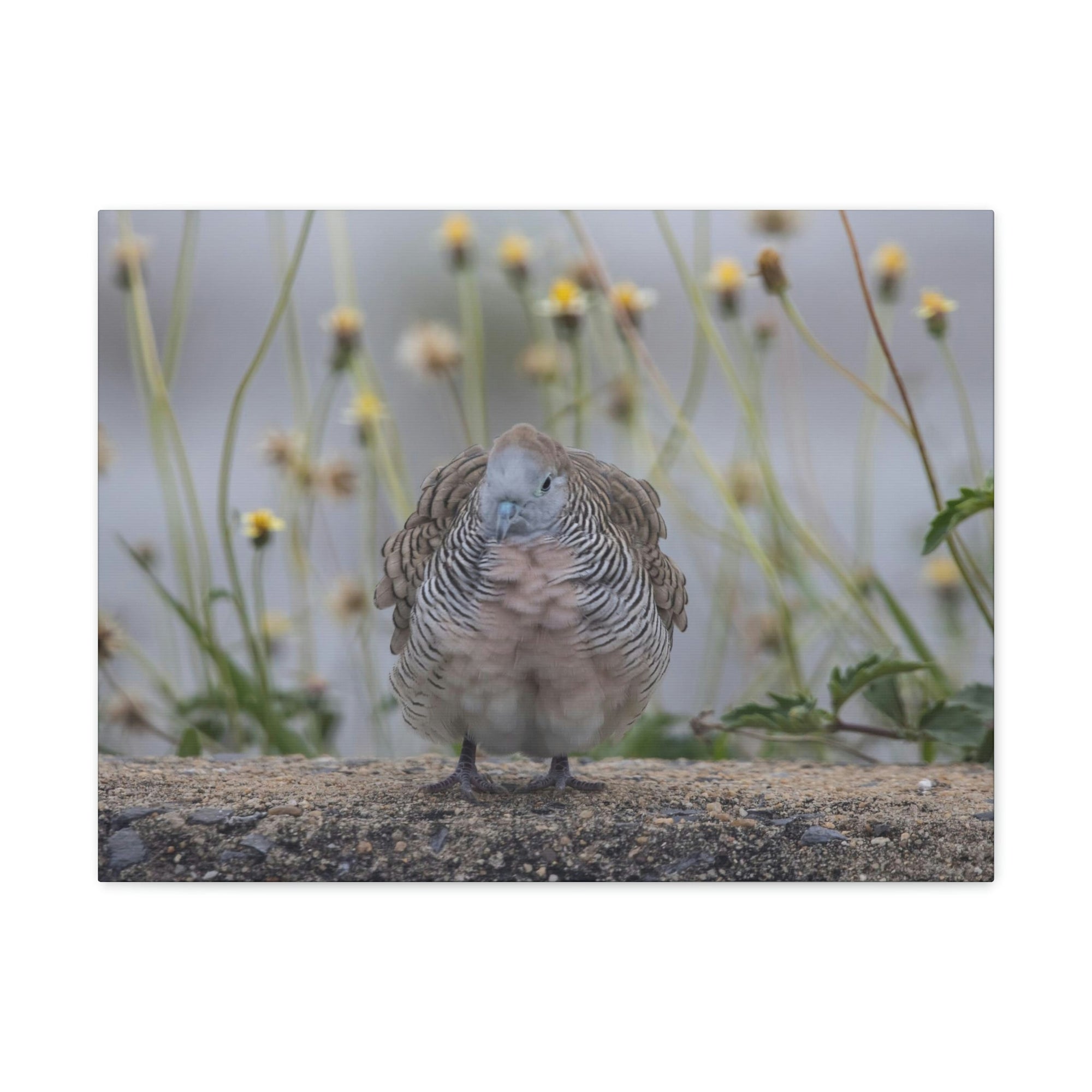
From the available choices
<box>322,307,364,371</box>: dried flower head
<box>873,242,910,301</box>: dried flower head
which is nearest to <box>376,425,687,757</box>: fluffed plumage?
<box>322,307,364,371</box>: dried flower head

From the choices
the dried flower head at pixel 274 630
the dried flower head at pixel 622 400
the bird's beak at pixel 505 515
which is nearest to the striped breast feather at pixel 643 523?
the dried flower head at pixel 622 400

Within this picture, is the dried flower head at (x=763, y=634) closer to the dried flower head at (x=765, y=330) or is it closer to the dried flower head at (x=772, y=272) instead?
the dried flower head at (x=765, y=330)

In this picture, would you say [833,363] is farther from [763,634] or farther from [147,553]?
[147,553]

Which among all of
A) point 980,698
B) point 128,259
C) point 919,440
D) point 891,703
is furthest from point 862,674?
point 128,259

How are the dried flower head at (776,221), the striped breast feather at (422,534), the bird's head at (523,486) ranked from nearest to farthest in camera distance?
the bird's head at (523,486)
the striped breast feather at (422,534)
the dried flower head at (776,221)

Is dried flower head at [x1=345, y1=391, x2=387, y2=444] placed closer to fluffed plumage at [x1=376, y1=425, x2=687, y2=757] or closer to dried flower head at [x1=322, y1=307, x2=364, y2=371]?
dried flower head at [x1=322, y1=307, x2=364, y2=371]

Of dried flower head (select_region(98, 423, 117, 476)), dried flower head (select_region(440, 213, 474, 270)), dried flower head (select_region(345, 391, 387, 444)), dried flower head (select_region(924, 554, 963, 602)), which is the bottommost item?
dried flower head (select_region(924, 554, 963, 602))
